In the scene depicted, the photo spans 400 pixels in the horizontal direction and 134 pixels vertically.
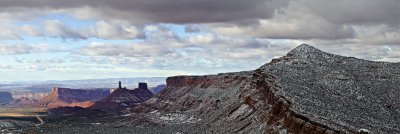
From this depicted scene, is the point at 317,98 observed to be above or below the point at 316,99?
above

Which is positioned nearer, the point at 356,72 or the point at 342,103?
the point at 342,103

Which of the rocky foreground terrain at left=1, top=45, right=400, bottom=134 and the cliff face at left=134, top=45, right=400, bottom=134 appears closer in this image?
the rocky foreground terrain at left=1, top=45, right=400, bottom=134

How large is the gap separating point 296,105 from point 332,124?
1225 cm

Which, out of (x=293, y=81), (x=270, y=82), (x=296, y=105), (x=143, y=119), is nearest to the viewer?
(x=296, y=105)

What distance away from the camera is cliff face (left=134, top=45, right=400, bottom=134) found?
81.8 m

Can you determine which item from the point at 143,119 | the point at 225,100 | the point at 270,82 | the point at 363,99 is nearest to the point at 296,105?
the point at 363,99

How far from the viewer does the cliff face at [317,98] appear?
81812 millimetres

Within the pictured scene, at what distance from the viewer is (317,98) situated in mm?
93125

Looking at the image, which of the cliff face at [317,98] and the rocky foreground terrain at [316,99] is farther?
the cliff face at [317,98]

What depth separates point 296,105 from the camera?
88438 mm

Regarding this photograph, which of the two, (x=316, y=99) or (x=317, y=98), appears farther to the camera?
(x=317, y=98)

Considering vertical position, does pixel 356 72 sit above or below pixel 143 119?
above

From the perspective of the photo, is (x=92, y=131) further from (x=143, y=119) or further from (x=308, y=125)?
(x=308, y=125)

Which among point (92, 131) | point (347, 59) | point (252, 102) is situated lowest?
point (92, 131)
